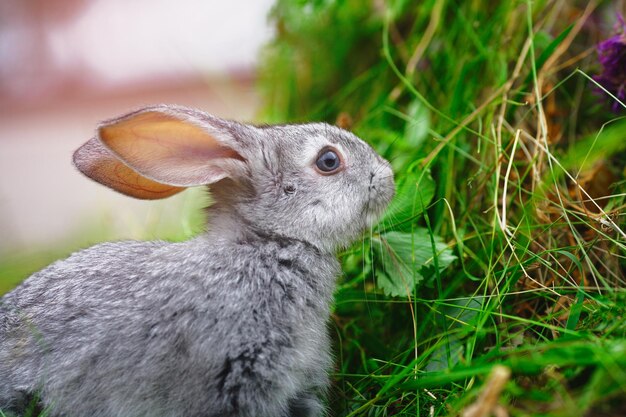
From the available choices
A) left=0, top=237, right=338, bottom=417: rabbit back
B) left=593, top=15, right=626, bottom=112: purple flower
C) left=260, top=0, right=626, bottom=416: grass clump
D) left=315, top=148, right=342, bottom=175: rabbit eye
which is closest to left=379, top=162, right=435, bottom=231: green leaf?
left=260, top=0, right=626, bottom=416: grass clump

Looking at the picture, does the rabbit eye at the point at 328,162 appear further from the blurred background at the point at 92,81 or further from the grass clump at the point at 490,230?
the blurred background at the point at 92,81

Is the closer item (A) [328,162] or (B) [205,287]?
(B) [205,287]

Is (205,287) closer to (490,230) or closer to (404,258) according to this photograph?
(404,258)

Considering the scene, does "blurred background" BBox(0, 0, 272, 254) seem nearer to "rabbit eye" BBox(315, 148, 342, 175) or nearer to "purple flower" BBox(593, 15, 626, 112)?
"rabbit eye" BBox(315, 148, 342, 175)

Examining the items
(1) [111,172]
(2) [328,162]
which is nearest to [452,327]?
(2) [328,162]

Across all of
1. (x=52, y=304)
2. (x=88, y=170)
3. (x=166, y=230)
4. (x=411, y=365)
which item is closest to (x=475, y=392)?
(x=411, y=365)

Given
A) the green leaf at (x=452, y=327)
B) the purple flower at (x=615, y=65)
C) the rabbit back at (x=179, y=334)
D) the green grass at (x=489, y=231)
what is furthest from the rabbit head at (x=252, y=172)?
the purple flower at (x=615, y=65)
